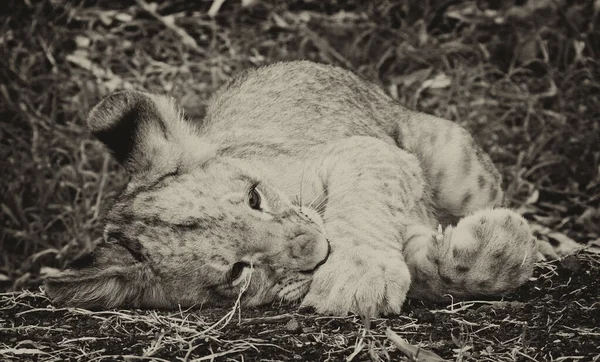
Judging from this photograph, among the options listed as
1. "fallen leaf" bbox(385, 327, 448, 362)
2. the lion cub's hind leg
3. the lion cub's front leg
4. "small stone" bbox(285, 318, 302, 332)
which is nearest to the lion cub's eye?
the lion cub's front leg

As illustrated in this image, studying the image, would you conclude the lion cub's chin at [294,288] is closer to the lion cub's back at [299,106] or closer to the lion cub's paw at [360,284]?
the lion cub's paw at [360,284]

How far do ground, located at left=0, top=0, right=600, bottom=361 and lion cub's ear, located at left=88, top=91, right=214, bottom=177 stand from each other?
79cm

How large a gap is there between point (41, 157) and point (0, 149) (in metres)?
0.34

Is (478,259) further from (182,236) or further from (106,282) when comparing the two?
(106,282)

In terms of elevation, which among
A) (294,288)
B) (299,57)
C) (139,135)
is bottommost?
(294,288)

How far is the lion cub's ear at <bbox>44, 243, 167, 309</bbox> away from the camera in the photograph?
11.8 ft

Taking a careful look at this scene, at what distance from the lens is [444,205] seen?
496 centimetres

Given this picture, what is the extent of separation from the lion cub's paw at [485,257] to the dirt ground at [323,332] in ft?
0.27

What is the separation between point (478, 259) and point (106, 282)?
1718mm

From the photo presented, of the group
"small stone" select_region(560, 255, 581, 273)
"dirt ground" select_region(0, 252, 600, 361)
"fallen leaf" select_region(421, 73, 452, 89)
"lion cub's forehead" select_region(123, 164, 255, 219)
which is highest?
"lion cub's forehead" select_region(123, 164, 255, 219)

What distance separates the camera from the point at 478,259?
3.57 m

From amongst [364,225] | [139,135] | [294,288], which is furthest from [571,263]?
[139,135]

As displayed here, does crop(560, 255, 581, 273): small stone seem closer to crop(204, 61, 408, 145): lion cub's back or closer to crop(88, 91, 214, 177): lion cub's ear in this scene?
crop(204, 61, 408, 145): lion cub's back

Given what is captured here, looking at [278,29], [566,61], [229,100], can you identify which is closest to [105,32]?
[278,29]
